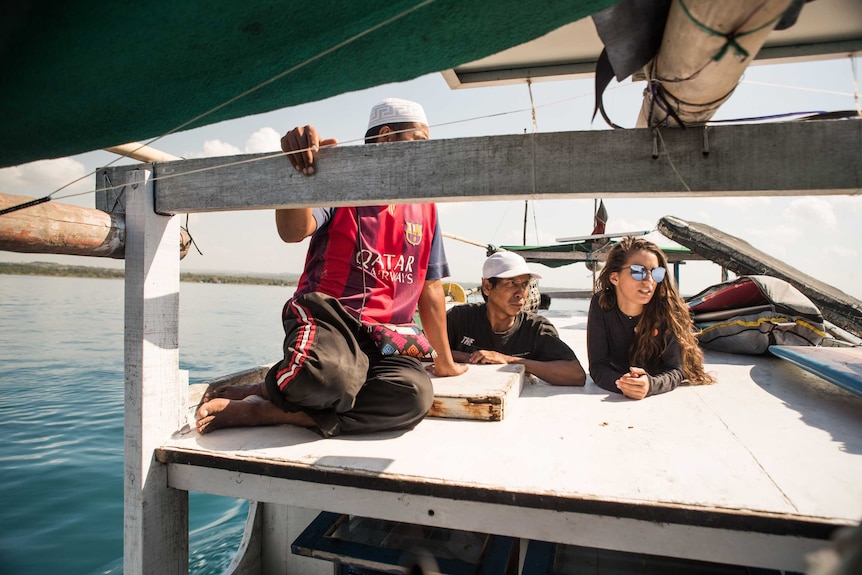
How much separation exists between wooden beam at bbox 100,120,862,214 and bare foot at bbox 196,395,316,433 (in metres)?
0.87

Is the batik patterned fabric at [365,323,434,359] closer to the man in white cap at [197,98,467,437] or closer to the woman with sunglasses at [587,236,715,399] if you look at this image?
the man in white cap at [197,98,467,437]

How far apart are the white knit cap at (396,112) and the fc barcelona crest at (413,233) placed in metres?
0.47

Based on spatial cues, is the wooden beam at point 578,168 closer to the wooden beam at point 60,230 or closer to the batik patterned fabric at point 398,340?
the wooden beam at point 60,230

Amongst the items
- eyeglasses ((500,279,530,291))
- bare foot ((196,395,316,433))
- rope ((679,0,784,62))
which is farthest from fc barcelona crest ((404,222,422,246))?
rope ((679,0,784,62))

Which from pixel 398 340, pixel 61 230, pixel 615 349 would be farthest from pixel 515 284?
pixel 61 230

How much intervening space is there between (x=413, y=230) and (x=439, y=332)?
592mm

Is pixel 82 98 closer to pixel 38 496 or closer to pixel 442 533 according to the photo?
pixel 442 533

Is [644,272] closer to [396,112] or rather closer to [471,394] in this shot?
[471,394]

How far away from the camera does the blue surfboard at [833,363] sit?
2.15m

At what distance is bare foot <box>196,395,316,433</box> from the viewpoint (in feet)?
6.35

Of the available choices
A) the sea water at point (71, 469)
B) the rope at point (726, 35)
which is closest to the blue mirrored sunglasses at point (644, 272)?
the rope at point (726, 35)

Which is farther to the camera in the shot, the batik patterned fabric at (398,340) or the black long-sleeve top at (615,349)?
the black long-sleeve top at (615,349)

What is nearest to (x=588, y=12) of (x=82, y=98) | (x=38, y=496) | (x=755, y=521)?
(x=82, y=98)

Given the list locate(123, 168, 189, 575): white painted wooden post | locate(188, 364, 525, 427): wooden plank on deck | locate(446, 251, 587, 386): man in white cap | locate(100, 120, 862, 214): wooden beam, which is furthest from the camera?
locate(446, 251, 587, 386): man in white cap
